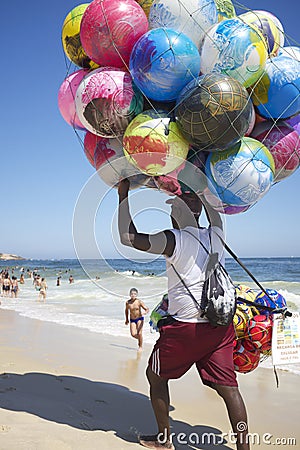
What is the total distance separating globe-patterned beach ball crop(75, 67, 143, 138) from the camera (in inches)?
117

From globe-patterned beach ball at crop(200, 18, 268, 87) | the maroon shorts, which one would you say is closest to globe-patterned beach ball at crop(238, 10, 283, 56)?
globe-patterned beach ball at crop(200, 18, 268, 87)

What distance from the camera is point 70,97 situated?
11.1 ft

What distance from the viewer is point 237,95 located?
8.83 ft

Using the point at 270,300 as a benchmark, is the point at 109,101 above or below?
above

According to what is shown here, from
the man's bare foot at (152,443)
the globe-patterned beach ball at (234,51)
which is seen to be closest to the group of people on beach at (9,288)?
the man's bare foot at (152,443)

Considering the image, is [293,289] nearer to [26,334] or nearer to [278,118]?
[26,334]

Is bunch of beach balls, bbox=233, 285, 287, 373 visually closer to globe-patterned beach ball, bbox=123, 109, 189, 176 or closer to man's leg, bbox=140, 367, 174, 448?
man's leg, bbox=140, 367, 174, 448

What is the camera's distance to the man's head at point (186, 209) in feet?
10.0

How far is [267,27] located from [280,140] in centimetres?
87

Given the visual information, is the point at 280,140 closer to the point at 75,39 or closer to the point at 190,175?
the point at 190,175

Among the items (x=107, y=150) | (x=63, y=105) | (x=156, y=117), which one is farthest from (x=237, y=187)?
(x=63, y=105)

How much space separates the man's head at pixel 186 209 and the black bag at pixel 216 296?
0.13 metres

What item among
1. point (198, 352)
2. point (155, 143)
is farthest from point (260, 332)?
point (155, 143)

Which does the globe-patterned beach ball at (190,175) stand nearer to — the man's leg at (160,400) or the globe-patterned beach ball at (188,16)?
the globe-patterned beach ball at (188,16)
